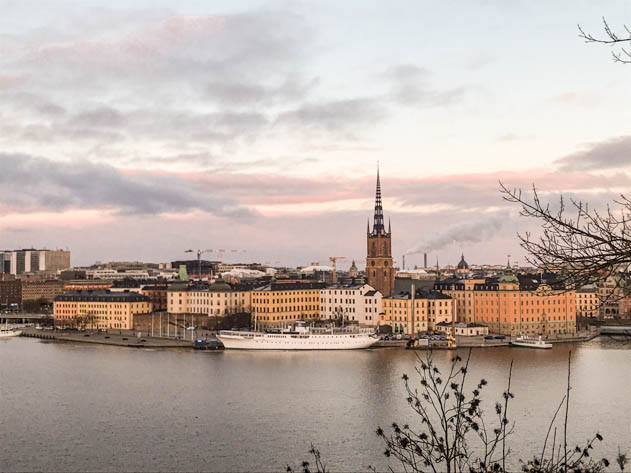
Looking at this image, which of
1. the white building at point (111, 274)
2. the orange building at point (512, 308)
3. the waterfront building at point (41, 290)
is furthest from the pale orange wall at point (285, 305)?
the white building at point (111, 274)

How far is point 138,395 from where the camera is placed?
64.7 feet

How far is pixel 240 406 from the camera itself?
18.1m

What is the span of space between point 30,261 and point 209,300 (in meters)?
→ 62.7

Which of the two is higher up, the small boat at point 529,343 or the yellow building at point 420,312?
the yellow building at point 420,312

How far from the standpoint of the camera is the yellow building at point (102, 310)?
41219 millimetres

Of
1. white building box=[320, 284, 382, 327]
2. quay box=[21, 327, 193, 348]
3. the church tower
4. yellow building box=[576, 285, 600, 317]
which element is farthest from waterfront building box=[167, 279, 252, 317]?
yellow building box=[576, 285, 600, 317]

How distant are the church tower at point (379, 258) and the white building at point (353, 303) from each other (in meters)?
1.22

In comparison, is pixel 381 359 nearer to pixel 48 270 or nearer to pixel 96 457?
pixel 96 457

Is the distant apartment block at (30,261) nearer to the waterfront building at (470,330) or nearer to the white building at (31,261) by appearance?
the white building at (31,261)

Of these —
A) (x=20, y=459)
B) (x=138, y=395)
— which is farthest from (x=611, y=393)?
(x=20, y=459)

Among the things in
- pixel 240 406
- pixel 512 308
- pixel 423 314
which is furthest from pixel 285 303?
pixel 240 406

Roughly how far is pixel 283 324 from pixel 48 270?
2441 inches

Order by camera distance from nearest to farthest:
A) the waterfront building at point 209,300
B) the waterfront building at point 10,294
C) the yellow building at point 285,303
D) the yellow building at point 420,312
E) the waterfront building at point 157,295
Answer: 1. the yellow building at point 420,312
2. the yellow building at point 285,303
3. the waterfront building at point 209,300
4. the waterfront building at point 157,295
5. the waterfront building at point 10,294

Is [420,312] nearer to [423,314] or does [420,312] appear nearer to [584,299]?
[423,314]
